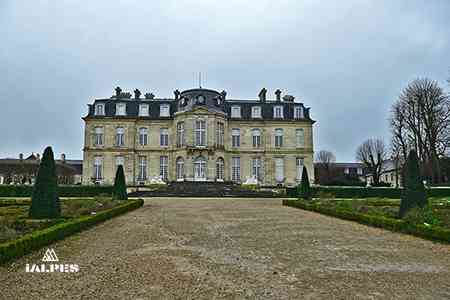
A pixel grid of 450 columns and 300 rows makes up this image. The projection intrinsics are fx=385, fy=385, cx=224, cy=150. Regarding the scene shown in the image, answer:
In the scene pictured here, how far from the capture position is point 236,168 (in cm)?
3494

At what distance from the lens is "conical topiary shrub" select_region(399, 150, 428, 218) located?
393 inches

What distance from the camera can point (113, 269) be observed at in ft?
16.8

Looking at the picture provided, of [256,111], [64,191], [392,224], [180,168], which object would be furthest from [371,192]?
[64,191]

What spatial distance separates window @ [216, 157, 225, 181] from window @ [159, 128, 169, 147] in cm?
533

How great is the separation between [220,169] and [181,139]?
4.22m

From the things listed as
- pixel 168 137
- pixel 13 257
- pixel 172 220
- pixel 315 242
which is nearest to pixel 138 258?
pixel 13 257

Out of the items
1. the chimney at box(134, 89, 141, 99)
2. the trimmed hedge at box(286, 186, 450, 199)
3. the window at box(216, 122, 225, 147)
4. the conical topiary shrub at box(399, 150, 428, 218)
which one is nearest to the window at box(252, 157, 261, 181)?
the window at box(216, 122, 225, 147)

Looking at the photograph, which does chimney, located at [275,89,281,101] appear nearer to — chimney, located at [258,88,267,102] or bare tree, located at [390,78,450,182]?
chimney, located at [258,88,267,102]

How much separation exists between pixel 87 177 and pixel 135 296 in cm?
3187

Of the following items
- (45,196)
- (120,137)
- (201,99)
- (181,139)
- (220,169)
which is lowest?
(45,196)

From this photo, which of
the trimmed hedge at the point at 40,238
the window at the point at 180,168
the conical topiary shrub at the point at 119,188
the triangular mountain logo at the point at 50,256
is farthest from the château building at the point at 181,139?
the triangular mountain logo at the point at 50,256

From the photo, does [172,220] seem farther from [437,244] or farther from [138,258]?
[437,244]

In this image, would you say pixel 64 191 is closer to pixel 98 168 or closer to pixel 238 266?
pixel 98 168

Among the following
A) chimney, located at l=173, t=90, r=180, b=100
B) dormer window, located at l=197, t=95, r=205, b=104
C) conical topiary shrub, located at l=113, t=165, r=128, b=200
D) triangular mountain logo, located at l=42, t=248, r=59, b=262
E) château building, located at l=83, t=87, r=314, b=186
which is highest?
chimney, located at l=173, t=90, r=180, b=100
